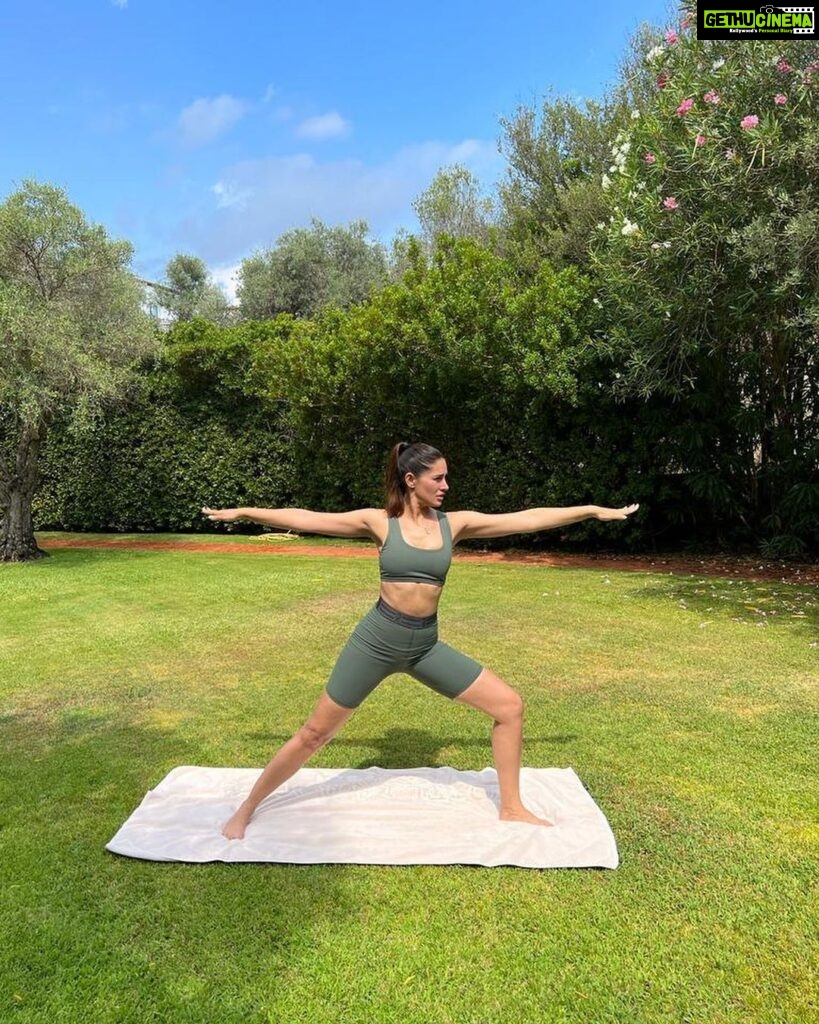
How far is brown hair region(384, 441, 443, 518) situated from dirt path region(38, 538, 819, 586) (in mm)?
10211

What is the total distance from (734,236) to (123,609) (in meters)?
9.22

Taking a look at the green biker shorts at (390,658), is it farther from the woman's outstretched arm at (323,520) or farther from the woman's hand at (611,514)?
the woman's hand at (611,514)

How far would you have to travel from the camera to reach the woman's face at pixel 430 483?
3.84 m

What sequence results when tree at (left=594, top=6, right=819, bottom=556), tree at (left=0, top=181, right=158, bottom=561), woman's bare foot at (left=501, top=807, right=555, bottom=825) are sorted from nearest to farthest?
woman's bare foot at (left=501, top=807, right=555, bottom=825), tree at (left=594, top=6, right=819, bottom=556), tree at (left=0, top=181, right=158, bottom=561)

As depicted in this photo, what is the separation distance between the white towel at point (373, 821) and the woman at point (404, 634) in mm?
179

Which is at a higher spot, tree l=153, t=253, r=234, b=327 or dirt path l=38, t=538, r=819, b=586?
tree l=153, t=253, r=234, b=327

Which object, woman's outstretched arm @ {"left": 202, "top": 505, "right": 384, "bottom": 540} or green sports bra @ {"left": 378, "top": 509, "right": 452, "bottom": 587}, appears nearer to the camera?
green sports bra @ {"left": 378, "top": 509, "right": 452, "bottom": 587}

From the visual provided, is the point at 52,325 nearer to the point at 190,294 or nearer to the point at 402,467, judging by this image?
the point at 402,467

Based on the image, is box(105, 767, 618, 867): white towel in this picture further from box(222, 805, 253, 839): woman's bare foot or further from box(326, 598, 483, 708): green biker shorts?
box(326, 598, 483, 708): green biker shorts

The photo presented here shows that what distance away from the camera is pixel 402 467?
3.89 meters

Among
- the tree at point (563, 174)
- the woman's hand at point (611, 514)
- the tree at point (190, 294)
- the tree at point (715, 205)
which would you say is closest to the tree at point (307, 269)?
the tree at point (190, 294)

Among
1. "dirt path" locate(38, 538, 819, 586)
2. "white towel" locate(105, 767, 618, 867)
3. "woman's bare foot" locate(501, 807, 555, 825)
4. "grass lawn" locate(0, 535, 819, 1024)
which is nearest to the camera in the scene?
"grass lawn" locate(0, 535, 819, 1024)

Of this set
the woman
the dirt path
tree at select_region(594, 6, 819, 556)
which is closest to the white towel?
the woman

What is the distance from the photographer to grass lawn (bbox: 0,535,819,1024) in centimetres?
281
